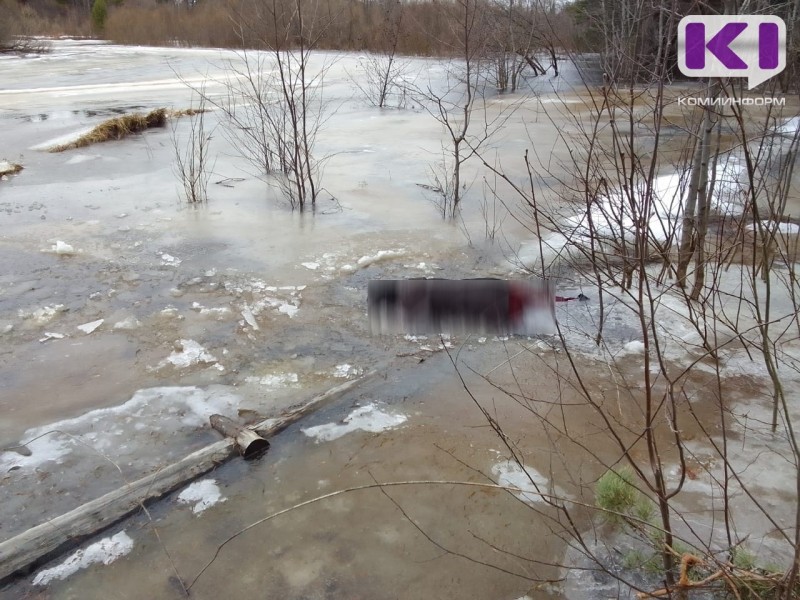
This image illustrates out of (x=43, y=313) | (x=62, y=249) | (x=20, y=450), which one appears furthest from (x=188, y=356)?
(x=62, y=249)

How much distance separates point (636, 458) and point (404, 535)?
125 cm

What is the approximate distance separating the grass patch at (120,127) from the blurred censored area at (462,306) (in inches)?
289

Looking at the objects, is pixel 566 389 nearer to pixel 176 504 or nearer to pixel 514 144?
pixel 176 504

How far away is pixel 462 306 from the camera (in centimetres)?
397

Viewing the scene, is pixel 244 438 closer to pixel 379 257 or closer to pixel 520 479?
pixel 520 479

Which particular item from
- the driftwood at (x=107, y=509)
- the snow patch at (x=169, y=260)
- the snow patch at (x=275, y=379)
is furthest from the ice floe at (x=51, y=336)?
the driftwood at (x=107, y=509)

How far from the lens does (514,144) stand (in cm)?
1020

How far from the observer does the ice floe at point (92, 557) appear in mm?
2502

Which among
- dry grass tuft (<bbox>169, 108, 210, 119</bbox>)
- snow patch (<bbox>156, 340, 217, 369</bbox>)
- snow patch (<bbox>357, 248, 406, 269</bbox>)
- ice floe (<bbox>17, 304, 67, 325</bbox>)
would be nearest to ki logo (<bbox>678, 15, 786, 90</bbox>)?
snow patch (<bbox>357, 248, 406, 269</bbox>)

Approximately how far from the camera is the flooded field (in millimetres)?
2578

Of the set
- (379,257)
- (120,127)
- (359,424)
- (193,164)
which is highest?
(120,127)

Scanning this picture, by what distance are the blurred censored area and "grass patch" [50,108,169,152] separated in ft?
24.1

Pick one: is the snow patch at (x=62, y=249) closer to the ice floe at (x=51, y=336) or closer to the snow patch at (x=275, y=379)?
the ice floe at (x=51, y=336)

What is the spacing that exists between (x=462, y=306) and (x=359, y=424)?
1.02m
